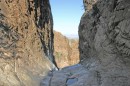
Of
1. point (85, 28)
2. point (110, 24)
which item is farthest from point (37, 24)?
point (110, 24)

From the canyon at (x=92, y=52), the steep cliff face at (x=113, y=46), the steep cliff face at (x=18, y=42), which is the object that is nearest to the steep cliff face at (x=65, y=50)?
the steep cliff face at (x=18, y=42)

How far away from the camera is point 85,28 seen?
28578 mm

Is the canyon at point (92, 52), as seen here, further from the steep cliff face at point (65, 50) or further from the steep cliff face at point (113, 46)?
the steep cliff face at point (65, 50)

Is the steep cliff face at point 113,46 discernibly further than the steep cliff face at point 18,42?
Yes

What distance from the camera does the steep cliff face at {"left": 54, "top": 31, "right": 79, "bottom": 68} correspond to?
60.7 meters

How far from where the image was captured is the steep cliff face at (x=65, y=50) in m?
60.7

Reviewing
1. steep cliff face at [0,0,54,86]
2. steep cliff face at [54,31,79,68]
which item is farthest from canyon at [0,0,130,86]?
steep cliff face at [54,31,79,68]

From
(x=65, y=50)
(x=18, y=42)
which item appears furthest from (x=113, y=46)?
(x=65, y=50)

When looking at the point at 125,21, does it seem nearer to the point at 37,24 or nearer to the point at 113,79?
the point at 113,79

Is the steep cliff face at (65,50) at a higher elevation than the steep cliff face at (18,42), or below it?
below

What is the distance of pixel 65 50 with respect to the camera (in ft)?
203

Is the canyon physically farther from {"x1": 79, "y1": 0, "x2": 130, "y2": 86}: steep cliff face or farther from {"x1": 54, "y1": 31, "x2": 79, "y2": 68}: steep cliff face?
{"x1": 54, "y1": 31, "x2": 79, "y2": 68}: steep cliff face

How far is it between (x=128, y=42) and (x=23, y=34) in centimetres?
830

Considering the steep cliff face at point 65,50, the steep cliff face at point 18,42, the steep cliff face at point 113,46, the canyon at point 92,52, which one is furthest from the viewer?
the steep cliff face at point 65,50
